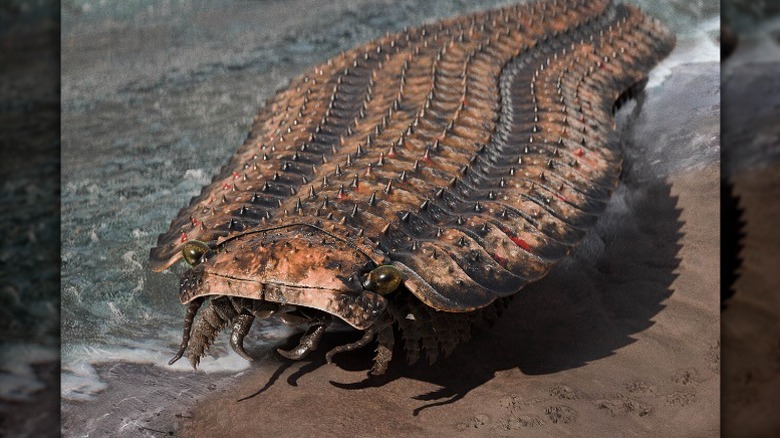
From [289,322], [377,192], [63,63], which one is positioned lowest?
[289,322]

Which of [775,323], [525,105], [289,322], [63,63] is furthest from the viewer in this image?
[525,105]

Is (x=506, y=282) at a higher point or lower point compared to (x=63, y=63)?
lower

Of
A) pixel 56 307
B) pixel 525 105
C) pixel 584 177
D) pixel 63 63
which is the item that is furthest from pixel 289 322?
pixel 525 105

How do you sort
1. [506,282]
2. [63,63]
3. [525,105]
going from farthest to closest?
[525,105] < [63,63] < [506,282]

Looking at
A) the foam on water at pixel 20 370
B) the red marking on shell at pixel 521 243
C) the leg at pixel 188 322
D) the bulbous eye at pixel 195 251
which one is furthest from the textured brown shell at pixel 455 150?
the foam on water at pixel 20 370

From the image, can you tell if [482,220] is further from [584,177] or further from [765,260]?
[765,260]

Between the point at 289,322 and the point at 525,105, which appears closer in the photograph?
the point at 289,322
